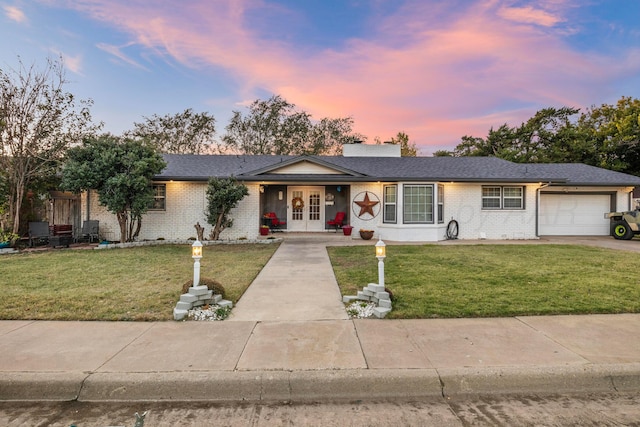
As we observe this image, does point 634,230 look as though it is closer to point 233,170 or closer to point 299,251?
point 299,251

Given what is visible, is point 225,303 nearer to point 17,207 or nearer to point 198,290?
point 198,290

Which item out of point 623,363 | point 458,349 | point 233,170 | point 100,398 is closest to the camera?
point 100,398

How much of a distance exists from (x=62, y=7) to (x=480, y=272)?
52.4 ft

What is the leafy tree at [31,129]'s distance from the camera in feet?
42.0

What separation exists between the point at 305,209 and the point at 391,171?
15.8 ft

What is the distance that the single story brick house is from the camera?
14391 millimetres

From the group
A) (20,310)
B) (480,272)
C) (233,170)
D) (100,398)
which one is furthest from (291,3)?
(100,398)

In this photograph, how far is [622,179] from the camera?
16.1 meters

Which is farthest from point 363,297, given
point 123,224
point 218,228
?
point 123,224

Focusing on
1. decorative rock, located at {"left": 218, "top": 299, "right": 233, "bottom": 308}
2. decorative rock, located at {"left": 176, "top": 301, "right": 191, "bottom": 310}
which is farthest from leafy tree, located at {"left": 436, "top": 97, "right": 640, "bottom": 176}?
decorative rock, located at {"left": 176, "top": 301, "right": 191, "bottom": 310}

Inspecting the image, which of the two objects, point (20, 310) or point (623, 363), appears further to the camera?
point (20, 310)

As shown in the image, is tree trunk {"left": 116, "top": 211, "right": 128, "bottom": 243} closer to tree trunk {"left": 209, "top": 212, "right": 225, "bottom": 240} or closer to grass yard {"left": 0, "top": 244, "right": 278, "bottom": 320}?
grass yard {"left": 0, "top": 244, "right": 278, "bottom": 320}

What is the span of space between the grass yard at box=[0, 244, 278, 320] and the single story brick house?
3.58m

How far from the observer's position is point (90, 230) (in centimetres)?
1366
